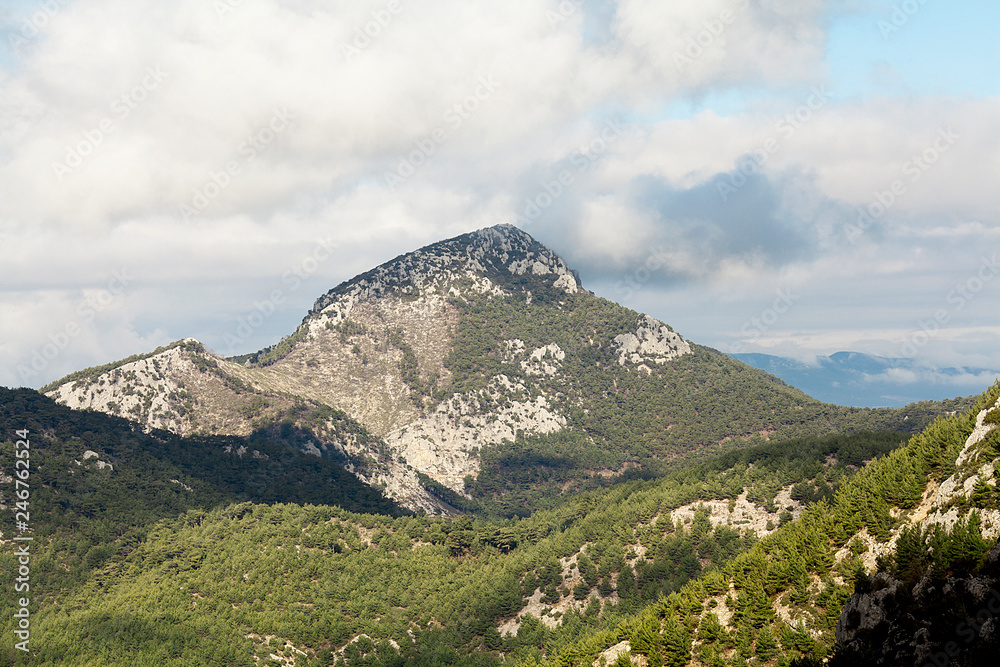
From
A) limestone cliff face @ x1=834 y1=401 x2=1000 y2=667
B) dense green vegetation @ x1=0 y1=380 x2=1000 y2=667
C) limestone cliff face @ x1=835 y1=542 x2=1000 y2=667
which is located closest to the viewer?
limestone cliff face @ x1=835 y1=542 x2=1000 y2=667

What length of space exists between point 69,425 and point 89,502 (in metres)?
33.6

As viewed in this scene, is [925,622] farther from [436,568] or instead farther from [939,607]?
[436,568]

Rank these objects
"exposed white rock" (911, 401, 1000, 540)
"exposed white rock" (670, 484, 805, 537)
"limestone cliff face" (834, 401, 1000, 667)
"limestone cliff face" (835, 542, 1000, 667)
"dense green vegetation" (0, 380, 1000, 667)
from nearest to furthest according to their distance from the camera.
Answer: "limestone cliff face" (835, 542, 1000, 667)
"limestone cliff face" (834, 401, 1000, 667)
"exposed white rock" (911, 401, 1000, 540)
"dense green vegetation" (0, 380, 1000, 667)
"exposed white rock" (670, 484, 805, 537)

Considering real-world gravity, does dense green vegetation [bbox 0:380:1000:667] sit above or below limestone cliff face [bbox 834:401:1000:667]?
below

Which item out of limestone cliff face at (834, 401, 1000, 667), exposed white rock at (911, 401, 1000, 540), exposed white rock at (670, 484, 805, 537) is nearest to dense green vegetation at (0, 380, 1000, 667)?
exposed white rock at (670, 484, 805, 537)

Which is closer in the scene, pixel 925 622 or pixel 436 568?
pixel 925 622

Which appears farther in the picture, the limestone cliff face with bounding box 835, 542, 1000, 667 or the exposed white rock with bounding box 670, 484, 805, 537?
the exposed white rock with bounding box 670, 484, 805, 537

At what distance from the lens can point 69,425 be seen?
142125 mm

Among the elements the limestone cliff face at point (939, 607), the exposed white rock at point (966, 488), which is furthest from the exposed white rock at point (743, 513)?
the limestone cliff face at point (939, 607)

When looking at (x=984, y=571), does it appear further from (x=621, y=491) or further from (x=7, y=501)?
(x=7, y=501)

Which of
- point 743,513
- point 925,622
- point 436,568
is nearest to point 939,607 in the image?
point 925,622

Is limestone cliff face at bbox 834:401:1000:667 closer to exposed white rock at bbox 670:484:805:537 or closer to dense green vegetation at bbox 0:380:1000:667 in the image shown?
dense green vegetation at bbox 0:380:1000:667

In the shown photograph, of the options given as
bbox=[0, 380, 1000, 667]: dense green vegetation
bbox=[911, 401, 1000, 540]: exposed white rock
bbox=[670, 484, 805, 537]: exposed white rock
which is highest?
bbox=[911, 401, 1000, 540]: exposed white rock

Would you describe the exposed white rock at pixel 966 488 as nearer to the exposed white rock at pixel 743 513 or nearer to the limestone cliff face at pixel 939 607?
the limestone cliff face at pixel 939 607
